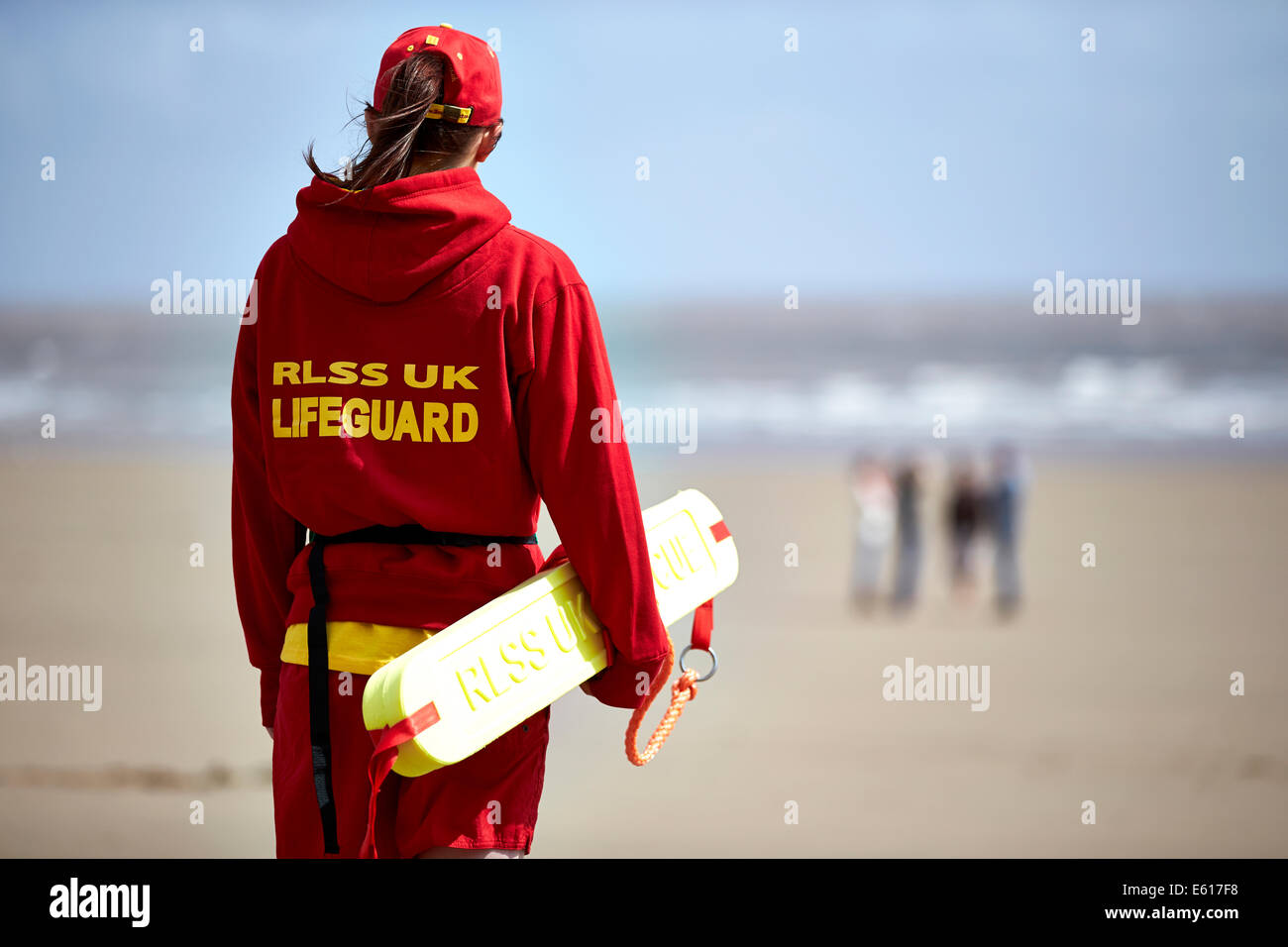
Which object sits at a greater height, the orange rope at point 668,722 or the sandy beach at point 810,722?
the orange rope at point 668,722

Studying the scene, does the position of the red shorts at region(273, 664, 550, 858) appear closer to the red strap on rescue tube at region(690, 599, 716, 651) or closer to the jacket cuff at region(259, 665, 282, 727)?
the jacket cuff at region(259, 665, 282, 727)

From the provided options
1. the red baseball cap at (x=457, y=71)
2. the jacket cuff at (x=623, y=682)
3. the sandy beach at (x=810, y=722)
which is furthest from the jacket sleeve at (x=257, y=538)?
the sandy beach at (x=810, y=722)

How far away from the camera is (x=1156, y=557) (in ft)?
42.4

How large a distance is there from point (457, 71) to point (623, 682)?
1.09 metres

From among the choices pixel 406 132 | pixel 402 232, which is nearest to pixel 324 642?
pixel 402 232

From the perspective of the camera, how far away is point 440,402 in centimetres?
212

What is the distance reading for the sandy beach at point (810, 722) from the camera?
5.36 metres

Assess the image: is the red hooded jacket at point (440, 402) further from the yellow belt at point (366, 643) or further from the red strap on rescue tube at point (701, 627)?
the red strap on rescue tube at point (701, 627)

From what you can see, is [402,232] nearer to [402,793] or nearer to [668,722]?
[402,793]

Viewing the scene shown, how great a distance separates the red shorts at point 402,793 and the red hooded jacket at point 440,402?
7.1 inches

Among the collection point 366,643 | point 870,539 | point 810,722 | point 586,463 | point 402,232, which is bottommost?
point 810,722

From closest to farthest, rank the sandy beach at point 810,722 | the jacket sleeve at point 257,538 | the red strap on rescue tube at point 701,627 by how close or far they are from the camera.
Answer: the jacket sleeve at point 257,538
the red strap on rescue tube at point 701,627
the sandy beach at point 810,722

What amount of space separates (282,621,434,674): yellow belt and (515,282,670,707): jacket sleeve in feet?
1.02

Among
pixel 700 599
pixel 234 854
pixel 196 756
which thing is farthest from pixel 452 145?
pixel 196 756
